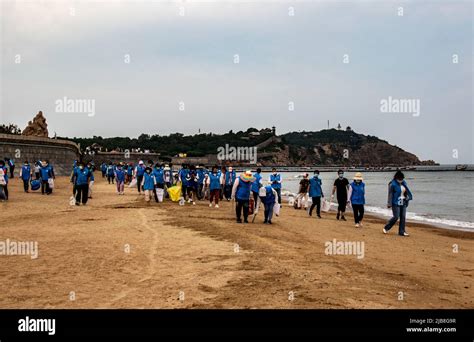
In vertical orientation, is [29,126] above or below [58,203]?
above

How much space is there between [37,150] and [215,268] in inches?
1340

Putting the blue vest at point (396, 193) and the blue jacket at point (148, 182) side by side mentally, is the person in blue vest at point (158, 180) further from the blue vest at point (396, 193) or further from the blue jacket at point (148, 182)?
the blue vest at point (396, 193)

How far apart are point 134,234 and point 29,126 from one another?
1787 inches

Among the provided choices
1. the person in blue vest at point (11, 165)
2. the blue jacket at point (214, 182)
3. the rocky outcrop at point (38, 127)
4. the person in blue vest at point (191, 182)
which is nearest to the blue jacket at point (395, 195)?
the blue jacket at point (214, 182)

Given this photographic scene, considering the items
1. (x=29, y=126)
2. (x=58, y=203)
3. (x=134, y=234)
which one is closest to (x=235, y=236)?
(x=134, y=234)

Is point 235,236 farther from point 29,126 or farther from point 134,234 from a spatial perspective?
point 29,126

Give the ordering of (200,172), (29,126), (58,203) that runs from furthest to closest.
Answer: (29,126) → (200,172) → (58,203)

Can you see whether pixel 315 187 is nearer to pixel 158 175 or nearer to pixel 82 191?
pixel 158 175

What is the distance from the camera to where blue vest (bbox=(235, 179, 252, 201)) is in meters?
13.3

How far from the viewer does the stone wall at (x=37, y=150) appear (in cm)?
3244

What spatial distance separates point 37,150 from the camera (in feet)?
120

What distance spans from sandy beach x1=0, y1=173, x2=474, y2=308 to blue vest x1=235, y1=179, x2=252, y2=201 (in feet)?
3.43
